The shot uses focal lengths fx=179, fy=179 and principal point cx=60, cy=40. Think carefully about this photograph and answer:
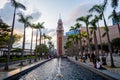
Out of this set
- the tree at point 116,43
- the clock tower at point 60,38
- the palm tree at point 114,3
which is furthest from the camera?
the clock tower at point 60,38

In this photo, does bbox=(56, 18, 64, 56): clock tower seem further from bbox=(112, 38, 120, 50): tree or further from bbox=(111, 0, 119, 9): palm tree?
bbox=(111, 0, 119, 9): palm tree

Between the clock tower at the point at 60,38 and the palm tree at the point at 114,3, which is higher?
the clock tower at the point at 60,38

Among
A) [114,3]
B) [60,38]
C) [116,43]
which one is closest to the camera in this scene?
[114,3]

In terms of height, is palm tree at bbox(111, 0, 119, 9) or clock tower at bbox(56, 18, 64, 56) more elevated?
clock tower at bbox(56, 18, 64, 56)

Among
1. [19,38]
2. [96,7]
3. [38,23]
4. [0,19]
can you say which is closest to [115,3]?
[96,7]

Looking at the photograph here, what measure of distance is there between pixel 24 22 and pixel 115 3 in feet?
68.9

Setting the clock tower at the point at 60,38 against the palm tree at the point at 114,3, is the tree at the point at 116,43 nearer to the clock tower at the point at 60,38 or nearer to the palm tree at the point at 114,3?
the clock tower at the point at 60,38

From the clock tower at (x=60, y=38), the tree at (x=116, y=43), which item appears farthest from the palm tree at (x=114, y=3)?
the clock tower at (x=60, y=38)

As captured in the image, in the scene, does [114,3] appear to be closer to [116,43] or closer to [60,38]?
[116,43]

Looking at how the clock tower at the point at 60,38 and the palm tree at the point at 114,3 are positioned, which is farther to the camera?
the clock tower at the point at 60,38

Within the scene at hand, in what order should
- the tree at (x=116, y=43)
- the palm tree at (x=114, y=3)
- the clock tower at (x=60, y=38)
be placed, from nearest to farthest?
the palm tree at (x=114, y=3) → the tree at (x=116, y=43) → the clock tower at (x=60, y=38)

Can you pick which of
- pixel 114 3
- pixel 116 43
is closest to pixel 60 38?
pixel 116 43

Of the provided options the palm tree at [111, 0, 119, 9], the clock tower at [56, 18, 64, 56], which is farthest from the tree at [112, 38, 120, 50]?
the palm tree at [111, 0, 119, 9]

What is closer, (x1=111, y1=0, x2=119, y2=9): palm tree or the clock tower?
(x1=111, y1=0, x2=119, y2=9): palm tree
